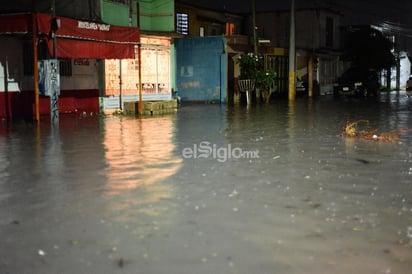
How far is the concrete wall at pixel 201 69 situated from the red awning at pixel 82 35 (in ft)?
34.1

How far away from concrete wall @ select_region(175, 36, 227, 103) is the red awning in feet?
34.1

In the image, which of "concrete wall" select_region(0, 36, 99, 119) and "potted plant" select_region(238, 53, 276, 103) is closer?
"concrete wall" select_region(0, 36, 99, 119)

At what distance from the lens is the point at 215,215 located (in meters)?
6.66

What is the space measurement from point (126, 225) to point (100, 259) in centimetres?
113

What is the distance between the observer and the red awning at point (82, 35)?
59.6ft

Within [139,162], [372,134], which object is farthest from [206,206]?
[372,134]

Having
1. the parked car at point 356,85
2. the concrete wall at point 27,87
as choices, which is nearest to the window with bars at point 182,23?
the concrete wall at point 27,87

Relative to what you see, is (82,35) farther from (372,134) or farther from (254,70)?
(254,70)

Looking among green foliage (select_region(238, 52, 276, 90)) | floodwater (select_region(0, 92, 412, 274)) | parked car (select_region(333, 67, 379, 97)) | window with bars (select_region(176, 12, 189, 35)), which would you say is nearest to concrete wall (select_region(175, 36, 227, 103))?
green foliage (select_region(238, 52, 276, 90))

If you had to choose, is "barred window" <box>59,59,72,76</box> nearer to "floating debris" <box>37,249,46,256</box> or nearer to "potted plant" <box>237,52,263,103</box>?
"potted plant" <box>237,52,263,103</box>

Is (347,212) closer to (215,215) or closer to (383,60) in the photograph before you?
(215,215)

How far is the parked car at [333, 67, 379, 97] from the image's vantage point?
44.4 metres

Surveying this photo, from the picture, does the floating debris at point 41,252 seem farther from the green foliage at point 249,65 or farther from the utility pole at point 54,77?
the green foliage at point 249,65

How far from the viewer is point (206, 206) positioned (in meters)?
7.12
